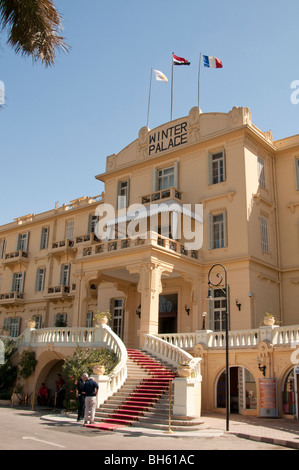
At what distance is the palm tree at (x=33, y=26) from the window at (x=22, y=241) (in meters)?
30.0

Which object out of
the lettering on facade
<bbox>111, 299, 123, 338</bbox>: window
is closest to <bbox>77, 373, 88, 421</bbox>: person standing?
<bbox>111, 299, 123, 338</bbox>: window

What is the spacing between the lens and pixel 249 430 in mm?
13539

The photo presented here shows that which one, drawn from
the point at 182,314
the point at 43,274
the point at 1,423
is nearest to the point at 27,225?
the point at 43,274

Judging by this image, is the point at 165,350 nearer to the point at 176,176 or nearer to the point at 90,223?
the point at 176,176

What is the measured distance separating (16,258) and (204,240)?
18.5 metres

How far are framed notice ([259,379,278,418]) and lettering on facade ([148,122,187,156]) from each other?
50.2 ft

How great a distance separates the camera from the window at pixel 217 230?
25.1m

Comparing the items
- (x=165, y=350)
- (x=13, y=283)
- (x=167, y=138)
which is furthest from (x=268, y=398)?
(x=13, y=283)

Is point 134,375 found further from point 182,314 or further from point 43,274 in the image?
point 43,274

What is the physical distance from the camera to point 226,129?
25.9 metres

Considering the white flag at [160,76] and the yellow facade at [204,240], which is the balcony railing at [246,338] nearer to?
the yellow facade at [204,240]

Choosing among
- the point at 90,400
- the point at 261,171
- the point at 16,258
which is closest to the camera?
the point at 90,400

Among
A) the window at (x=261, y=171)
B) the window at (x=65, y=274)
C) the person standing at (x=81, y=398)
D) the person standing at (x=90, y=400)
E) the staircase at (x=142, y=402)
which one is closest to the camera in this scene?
the person standing at (x=90, y=400)

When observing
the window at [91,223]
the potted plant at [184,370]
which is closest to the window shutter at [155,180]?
the window at [91,223]
